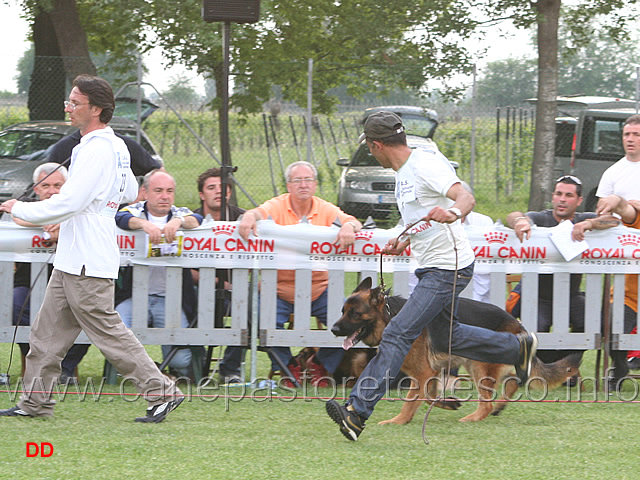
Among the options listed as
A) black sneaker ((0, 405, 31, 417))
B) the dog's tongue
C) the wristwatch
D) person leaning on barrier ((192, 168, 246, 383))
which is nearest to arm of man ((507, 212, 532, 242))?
the dog's tongue

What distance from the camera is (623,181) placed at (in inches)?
267

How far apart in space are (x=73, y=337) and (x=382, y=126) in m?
2.10

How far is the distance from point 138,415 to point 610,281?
3266mm

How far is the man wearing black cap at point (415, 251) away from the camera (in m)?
5.00

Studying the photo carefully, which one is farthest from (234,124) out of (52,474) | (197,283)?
(52,474)

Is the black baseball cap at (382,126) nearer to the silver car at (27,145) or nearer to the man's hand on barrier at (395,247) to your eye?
the man's hand on barrier at (395,247)

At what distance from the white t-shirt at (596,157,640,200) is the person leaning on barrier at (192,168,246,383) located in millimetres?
2701

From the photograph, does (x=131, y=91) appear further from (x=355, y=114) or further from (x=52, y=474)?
(x=52, y=474)

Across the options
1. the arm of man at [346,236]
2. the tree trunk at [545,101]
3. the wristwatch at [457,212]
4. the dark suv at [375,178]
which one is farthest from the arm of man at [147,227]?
the tree trunk at [545,101]

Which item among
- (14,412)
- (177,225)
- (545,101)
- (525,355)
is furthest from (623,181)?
(545,101)

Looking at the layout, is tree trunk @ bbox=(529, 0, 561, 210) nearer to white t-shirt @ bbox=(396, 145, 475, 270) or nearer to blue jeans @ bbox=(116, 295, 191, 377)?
blue jeans @ bbox=(116, 295, 191, 377)

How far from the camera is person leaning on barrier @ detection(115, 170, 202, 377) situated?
252 inches

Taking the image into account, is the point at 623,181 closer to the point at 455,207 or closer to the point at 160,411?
the point at 455,207

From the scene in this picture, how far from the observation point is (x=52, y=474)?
4.32 metres
